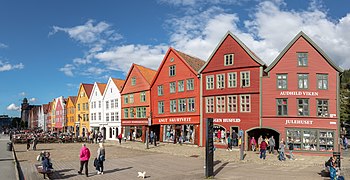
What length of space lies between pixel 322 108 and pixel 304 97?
191 cm

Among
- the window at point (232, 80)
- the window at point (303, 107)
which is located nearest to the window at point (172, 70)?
the window at point (232, 80)

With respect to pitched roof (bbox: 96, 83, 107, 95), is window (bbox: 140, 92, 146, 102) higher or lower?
lower

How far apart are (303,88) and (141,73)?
83.3 ft

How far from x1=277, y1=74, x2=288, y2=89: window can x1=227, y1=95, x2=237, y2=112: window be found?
16.2 feet

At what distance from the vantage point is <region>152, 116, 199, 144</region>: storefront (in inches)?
1486

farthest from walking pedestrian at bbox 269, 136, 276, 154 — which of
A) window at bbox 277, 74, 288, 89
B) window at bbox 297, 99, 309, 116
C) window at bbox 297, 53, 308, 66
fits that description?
window at bbox 297, 53, 308, 66

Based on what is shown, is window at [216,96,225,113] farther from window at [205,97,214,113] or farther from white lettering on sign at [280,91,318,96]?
white lettering on sign at [280,91,318,96]

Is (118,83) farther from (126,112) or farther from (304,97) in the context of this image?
(304,97)

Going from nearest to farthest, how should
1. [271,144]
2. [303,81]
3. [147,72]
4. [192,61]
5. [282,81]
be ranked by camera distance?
1. [271,144]
2. [303,81]
3. [282,81]
4. [192,61]
5. [147,72]

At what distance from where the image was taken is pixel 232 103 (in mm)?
33656

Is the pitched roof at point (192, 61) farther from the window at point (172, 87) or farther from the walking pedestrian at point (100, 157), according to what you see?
the walking pedestrian at point (100, 157)

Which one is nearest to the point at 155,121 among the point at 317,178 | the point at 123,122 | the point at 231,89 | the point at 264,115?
the point at 123,122

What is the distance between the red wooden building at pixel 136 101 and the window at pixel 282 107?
66.0ft

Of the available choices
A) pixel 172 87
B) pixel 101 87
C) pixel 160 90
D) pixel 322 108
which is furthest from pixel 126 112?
pixel 322 108
